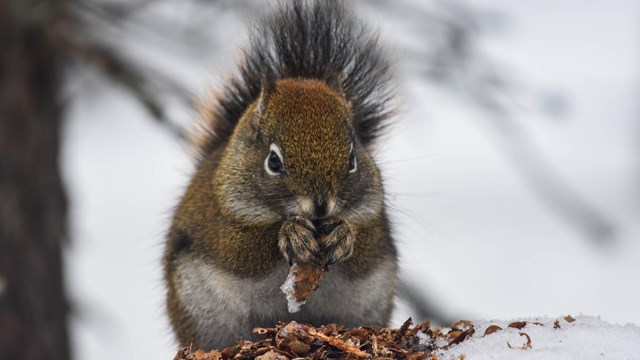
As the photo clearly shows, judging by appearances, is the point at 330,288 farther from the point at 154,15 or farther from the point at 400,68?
the point at 154,15

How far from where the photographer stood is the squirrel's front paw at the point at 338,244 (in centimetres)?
227

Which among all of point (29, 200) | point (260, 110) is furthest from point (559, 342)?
point (29, 200)

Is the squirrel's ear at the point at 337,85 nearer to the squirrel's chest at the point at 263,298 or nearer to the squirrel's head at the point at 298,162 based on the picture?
the squirrel's head at the point at 298,162

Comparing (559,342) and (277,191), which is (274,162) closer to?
(277,191)

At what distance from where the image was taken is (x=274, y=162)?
238 cm

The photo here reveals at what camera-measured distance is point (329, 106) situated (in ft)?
8.08

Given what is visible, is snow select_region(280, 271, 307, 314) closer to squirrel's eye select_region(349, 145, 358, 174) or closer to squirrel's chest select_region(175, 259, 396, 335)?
squirrel's chest select_region(175, 259, 396, 335)

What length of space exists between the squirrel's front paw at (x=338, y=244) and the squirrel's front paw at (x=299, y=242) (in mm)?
28

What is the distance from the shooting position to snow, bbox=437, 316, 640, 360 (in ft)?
5.90

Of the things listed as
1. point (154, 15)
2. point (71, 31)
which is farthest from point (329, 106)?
point (154, 15)

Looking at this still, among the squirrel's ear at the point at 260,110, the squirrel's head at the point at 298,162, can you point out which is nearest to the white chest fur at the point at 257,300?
the squirrel's head at the point at 298,162

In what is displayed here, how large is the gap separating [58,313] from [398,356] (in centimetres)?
306

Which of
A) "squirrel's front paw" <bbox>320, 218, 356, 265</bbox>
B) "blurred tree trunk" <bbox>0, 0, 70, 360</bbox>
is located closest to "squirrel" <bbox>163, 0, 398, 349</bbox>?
"squirrel's front paw" <bbox>320, 218, 356, 265</bbox>

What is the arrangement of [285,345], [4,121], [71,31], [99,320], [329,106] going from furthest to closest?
[99,320], [4,121], [71,31], [329,106], [285,345]
